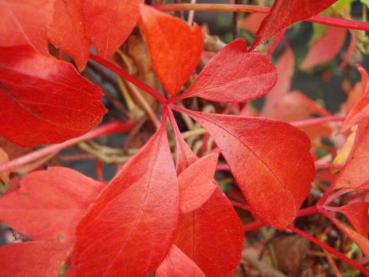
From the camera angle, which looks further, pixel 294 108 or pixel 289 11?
pixel 294 108

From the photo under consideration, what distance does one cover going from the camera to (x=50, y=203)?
25 cm

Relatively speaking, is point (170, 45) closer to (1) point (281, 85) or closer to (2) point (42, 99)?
(2) point (42, 99)

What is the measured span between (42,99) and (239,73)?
101 millimetres

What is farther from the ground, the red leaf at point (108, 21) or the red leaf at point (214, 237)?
the red leaf at point (108, 21)

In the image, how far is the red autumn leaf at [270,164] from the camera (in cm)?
24

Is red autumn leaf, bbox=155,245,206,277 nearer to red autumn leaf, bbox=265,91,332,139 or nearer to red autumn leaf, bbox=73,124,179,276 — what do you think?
red autumn leaf, bbox=73,124,179,276

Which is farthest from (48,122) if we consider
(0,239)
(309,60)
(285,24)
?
(0,239)

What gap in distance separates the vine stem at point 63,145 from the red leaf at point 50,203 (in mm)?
60

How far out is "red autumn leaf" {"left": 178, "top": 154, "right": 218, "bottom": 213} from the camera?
23 cm

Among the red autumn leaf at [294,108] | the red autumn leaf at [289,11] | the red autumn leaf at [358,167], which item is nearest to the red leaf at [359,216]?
the red autumn leaf at [358,167]

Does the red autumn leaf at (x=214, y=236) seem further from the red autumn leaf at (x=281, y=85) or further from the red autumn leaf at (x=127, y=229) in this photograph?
the red autumn leaf at (x=281, y=85)

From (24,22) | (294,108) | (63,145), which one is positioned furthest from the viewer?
(294,108)

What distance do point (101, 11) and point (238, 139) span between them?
99 millimetres

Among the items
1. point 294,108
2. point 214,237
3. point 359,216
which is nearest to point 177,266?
point 214,237
